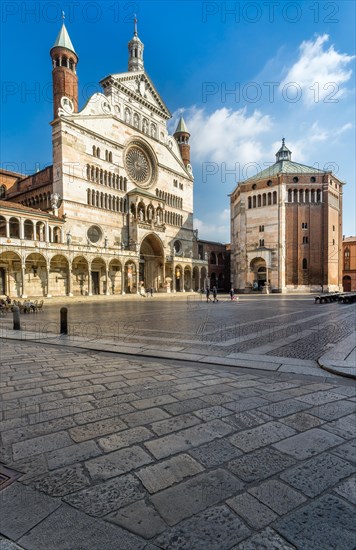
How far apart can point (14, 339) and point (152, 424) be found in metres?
7.13

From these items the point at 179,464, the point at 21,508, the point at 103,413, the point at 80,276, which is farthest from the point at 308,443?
the point at 80,276

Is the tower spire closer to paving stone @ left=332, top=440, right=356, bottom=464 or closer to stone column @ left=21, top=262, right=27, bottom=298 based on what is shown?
stone column @ left=21, top=262, right=27, bottom=298

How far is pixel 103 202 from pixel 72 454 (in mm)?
35536

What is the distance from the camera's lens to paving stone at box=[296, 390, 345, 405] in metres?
3.75

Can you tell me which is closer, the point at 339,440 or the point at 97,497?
the point at 97,497

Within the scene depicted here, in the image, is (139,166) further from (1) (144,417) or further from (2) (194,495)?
(2) (194,495)

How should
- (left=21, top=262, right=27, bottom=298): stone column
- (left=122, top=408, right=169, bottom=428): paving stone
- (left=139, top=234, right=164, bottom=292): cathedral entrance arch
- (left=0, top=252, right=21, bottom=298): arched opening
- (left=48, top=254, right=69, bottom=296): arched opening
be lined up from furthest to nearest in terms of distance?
(left=139, top=234, right=164, bottom=292): cathedral entrance arch
(left=48, top=254, right=69, bottom=296): arched opening
(left=0, top=252, right=21, bottom=298): arched opening
(left=21, top=262, right=27, bottom=298): stone column
(left=122, top=408, right=169, bottom=428): paving stone

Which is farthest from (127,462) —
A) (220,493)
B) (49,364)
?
(49,364)

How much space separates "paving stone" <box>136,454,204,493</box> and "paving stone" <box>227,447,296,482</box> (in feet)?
1.01

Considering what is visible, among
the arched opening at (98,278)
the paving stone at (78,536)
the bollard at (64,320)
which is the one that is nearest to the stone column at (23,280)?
the arched opening at (98,278)

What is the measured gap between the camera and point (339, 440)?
9.12 feet

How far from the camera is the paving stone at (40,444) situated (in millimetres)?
2609

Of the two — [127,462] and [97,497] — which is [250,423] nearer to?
[127,462]

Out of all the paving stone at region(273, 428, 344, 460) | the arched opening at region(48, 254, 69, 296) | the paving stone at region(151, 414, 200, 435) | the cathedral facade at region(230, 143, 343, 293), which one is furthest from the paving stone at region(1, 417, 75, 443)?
the cathedral facade at region(230, 143, 343, 293)
